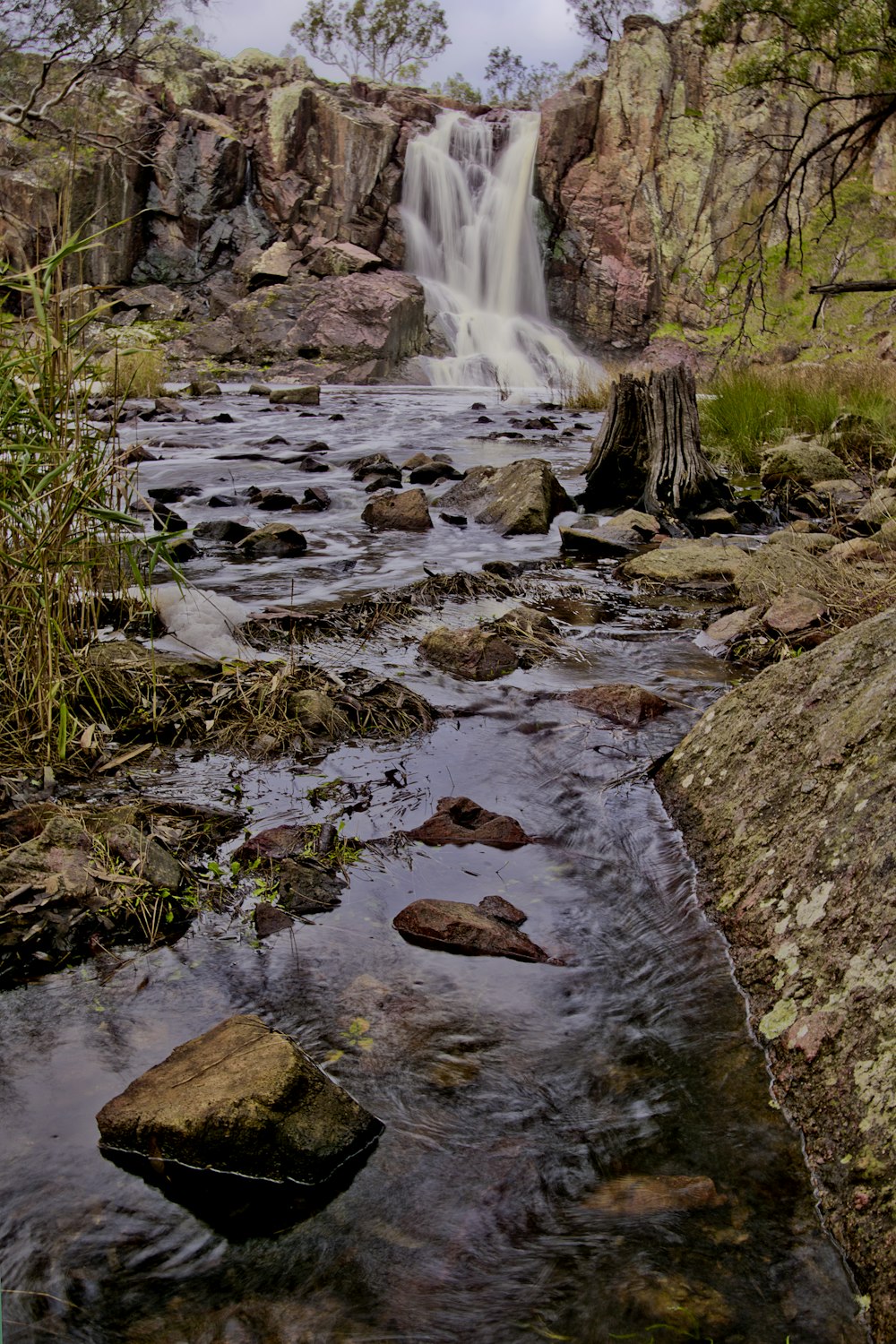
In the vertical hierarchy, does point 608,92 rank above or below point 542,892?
above

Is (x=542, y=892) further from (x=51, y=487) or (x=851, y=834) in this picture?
(x=51, y=487)

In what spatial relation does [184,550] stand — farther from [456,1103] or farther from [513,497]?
[456,1103]

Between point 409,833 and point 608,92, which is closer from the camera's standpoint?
point 409,833

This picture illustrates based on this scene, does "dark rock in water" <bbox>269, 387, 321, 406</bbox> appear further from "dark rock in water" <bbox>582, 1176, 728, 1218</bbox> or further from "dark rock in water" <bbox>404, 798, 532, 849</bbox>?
"dark rock in water" <bbox>582, 1176, 728, 1218</bbox>

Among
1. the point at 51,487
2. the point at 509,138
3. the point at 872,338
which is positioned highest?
the point at 509,138

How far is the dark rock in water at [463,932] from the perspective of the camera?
252cm

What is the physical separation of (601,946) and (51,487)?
230 centimetres

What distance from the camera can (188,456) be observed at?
41.4 feet

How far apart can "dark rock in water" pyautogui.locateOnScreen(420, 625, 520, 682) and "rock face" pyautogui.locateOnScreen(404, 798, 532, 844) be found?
4.93ft

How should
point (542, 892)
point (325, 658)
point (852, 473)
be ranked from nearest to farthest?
point (542, 892) → point (325, 658) → point (852, 473)

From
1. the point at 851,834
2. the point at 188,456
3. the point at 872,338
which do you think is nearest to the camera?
the point at 851,834

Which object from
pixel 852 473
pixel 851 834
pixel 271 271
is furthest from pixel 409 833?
pixel 271 271

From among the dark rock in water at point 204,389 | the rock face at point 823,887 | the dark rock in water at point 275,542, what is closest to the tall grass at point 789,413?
the dark rock in water at point 275,542

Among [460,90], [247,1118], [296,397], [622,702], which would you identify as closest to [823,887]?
[247,1118]
